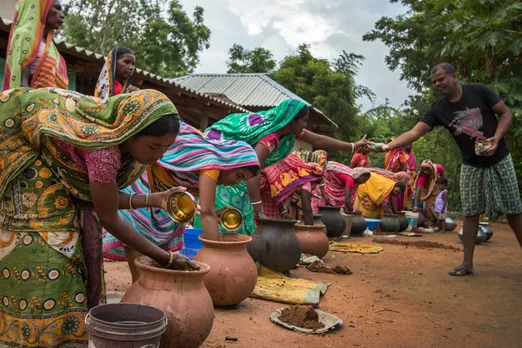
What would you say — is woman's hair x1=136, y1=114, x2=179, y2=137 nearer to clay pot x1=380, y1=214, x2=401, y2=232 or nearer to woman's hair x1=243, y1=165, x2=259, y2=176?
woman's hair x1=243, y1=165, x2=259, y2=176

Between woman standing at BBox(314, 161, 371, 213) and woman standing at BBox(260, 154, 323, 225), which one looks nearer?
woman standing at BBox(260, 154, 323, 225)

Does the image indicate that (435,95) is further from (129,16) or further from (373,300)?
(129,16)

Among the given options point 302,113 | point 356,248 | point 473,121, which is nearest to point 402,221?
point 356,248

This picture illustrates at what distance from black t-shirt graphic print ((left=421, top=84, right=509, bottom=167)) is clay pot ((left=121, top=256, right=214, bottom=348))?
3.57 metres

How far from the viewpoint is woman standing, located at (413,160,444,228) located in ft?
34.3

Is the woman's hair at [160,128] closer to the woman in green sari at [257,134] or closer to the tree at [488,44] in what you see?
the woman in green sari at [257,134]

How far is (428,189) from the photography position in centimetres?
1069

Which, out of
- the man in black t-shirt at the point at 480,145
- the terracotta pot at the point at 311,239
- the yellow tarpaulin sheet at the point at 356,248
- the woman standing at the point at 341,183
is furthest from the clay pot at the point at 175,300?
the woman standing at the point at 341,183

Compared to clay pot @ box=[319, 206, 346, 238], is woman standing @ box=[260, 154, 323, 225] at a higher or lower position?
higher

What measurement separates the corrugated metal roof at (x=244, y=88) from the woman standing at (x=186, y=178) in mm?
13259

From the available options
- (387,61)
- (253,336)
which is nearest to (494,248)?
(253,336)

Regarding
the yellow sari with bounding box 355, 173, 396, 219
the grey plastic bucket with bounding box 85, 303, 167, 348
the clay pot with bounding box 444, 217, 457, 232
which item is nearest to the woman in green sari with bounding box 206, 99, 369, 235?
the grey plastic bucket with bounding box 85, 303, 167, 348

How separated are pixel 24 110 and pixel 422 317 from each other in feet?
10.2

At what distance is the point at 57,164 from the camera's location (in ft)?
6.18
